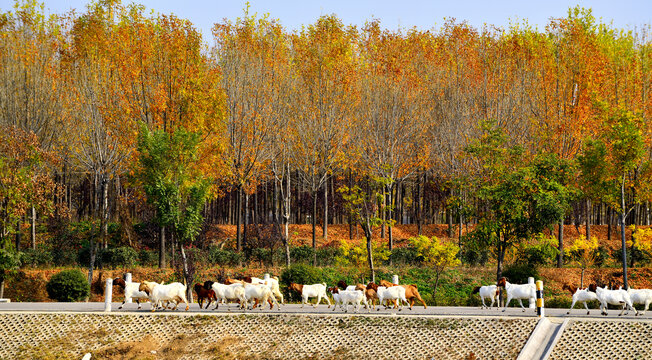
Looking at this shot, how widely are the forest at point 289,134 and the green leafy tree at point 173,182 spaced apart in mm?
89

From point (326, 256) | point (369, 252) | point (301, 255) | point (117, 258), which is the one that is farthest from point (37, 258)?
point (369, 252)

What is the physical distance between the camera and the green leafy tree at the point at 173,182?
2953 centimetres

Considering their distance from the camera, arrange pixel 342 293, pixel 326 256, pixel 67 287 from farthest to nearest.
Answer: pixel 326 256 → pixel 67 287 → pixel 342 293

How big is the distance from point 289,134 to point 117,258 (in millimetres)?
13201

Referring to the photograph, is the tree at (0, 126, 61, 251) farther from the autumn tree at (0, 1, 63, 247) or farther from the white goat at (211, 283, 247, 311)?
the white goat at (211, 283, 247, 311)

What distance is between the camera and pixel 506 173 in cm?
3105

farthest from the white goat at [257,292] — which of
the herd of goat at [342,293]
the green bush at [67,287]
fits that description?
the green bush at [67,287]

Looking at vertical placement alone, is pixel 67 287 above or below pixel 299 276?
below

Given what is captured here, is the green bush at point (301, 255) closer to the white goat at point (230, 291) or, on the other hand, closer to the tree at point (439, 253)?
the tree at point (439, 253)

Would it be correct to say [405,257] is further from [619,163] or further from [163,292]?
[163,292]

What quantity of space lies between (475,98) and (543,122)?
4437 millimetres

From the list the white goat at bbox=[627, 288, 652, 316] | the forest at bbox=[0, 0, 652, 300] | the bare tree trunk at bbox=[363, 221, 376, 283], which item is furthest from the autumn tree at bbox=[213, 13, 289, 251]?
the white goat at bbox=[627, 288, 652, 316]

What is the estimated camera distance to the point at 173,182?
Answer: 3055 cm

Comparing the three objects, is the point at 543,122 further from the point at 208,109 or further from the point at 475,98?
the point at 208,109
